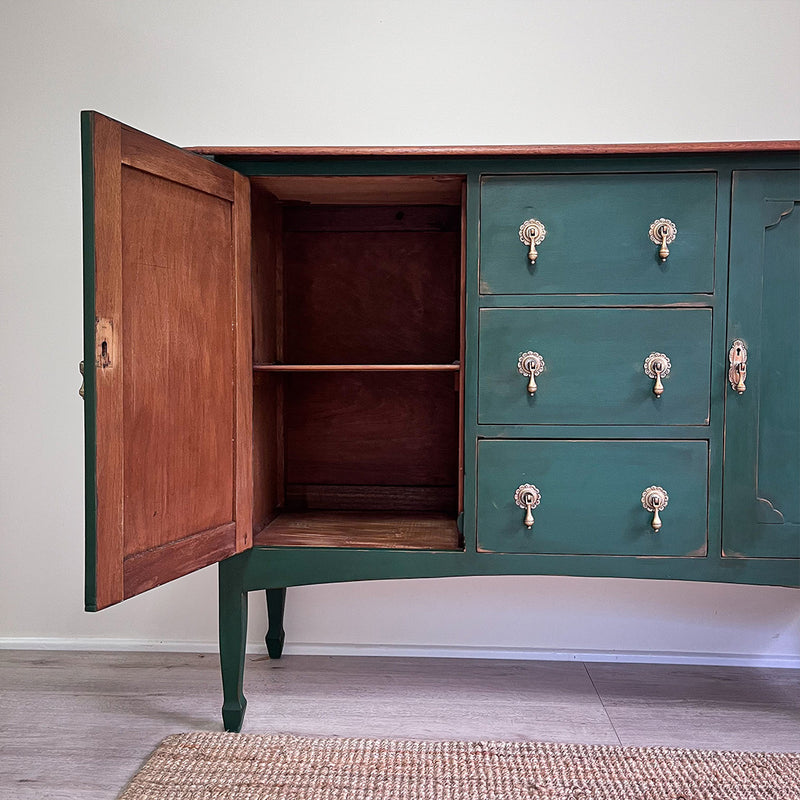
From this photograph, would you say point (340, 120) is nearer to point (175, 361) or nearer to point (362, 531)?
point (175, 361)

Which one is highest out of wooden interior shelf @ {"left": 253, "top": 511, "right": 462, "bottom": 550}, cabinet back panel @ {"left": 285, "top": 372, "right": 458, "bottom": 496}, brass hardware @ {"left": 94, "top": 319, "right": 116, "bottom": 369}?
brass hardware @ {"left": 94, "top": 319, "right": 116, "bottom": 369}

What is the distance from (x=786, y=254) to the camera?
145 cm

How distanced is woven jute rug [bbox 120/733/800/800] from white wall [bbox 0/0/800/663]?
0.55 m

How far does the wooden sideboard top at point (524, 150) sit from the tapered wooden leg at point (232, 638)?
834 millimetres

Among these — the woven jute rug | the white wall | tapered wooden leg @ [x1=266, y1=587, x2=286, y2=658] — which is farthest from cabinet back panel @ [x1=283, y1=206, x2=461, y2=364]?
the woven jute rug

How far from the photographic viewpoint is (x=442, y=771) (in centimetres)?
142

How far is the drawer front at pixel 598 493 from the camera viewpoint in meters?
1.48

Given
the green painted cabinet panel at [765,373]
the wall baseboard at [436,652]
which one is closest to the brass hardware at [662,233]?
the green painted cabinet panel at [765,373]

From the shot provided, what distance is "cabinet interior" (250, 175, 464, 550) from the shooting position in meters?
1.90

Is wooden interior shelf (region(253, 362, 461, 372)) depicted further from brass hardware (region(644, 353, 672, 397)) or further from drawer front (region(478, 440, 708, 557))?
brass hardware (region(644, 353, 672, 397))

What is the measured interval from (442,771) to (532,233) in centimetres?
104

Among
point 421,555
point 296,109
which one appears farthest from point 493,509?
point 296,109

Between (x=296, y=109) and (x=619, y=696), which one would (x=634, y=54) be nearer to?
(x=296, y=109)

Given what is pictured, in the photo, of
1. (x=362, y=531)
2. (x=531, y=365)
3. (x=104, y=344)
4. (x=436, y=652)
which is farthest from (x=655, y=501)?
(x=104, y=344)
